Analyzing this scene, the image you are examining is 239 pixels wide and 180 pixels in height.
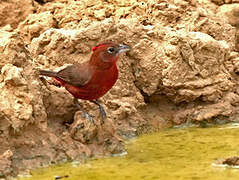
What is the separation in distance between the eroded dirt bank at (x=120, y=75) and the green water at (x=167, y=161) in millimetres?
249

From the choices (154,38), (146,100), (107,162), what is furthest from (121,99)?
(107,162)

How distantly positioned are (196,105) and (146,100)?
2.37 feet

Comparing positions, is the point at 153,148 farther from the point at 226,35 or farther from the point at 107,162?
the point at 226,35

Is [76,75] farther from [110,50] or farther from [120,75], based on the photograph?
[120,75]

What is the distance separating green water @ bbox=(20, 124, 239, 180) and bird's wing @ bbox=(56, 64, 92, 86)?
2.90 feet

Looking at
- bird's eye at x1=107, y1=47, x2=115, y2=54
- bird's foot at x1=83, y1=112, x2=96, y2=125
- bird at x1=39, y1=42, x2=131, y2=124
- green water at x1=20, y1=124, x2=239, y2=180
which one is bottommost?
green water at x1=20, y1=124, x2=239, y2=180

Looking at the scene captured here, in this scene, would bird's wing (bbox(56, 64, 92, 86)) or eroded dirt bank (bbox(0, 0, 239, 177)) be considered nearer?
eroded dirt bank (bbox(0, 0, 239, 177))

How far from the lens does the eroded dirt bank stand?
6.21 metres

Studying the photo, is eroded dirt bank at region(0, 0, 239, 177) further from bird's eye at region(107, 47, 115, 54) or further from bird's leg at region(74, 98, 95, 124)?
bird's eye at region(107, 47, 115, 54)

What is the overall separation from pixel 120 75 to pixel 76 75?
5.48 feet

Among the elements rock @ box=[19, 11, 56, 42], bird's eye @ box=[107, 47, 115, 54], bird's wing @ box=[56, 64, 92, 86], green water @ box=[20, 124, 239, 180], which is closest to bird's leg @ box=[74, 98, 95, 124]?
bird's wing @ box=[56, 64, 92, 86]

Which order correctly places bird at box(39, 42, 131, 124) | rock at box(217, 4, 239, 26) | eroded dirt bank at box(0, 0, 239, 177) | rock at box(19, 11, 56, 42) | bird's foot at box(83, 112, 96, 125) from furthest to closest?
rock at box(217, 4, 239, 26), rock at box(19, 11, 56, 42), bird's foot at box(83, 112, 96, 125), bird at box(39, 42, 131, 124), eroded dirt bank at box(0, 0, 239, 177)

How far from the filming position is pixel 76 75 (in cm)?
661

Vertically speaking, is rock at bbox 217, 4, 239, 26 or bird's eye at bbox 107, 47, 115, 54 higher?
rock at bbox 217, 4, 239, 26
